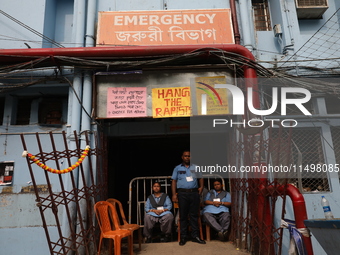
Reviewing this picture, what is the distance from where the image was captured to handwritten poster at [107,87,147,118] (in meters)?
6.14

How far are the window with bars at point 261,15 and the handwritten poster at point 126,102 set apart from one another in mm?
3847

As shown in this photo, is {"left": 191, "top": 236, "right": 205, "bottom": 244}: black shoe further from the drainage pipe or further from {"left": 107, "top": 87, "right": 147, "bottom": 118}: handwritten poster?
{"left": 107, "top": 87, "right": 147, "bottom": 118}: handwritten poster

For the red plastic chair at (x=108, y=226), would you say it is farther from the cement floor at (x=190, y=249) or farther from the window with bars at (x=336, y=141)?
→ the window with bars at (x=336, y=141)

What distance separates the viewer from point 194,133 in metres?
7.88

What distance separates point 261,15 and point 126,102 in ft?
15.1

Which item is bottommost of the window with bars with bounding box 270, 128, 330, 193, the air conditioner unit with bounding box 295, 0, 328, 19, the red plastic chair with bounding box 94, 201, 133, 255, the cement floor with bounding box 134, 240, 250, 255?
the cement floor with bounding box 134, 240, 250, 255

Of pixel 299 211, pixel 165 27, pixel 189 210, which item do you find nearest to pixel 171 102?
pixel 165 27

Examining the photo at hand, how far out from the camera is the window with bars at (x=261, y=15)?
764 centimetres

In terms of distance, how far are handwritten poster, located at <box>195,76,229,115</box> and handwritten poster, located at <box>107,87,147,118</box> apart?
122 cm

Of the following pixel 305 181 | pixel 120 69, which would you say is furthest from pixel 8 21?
pixel 305 181

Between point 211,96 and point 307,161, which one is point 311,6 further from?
point 307,161

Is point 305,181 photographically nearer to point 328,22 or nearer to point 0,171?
point 328,22

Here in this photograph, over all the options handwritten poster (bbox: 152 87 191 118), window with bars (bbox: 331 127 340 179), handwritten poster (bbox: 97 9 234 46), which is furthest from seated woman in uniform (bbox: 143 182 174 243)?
window with bars (bbox: 331 127 340 179)

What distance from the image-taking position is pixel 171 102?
243 inches
